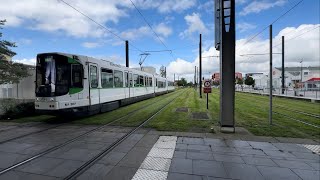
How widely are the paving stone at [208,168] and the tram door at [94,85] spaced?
335 inches

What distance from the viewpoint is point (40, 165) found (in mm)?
5605

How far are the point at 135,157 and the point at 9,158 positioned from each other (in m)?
3.06

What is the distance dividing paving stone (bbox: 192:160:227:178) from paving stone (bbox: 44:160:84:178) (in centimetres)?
257

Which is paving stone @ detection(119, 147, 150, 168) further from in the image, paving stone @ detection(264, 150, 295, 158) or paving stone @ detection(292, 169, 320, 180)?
paving stone @ detection(292, 169, 320, 180)

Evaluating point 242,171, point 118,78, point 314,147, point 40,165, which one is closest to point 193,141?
point 242,171

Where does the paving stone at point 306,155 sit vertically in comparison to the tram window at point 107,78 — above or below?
below

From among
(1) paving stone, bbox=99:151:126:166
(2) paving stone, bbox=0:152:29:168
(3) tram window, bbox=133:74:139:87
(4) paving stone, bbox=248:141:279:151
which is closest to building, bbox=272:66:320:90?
(3) tram window, bbox=133:74:139:87

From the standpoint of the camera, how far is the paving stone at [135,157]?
573cm

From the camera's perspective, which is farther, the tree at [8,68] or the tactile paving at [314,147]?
the tree at [8,68]

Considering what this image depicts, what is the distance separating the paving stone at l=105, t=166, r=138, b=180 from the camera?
4.97 metres

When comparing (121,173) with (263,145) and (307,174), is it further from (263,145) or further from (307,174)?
(263,145)

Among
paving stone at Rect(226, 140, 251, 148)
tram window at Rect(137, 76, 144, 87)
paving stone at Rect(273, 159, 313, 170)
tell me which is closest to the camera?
paving stone at Rect(273, 159, 313, 170)

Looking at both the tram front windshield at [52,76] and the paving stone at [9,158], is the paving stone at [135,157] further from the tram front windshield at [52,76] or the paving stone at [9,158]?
the tram front windshield at [52,76]

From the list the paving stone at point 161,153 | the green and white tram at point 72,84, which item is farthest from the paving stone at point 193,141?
the green and white tram at point 72,84
